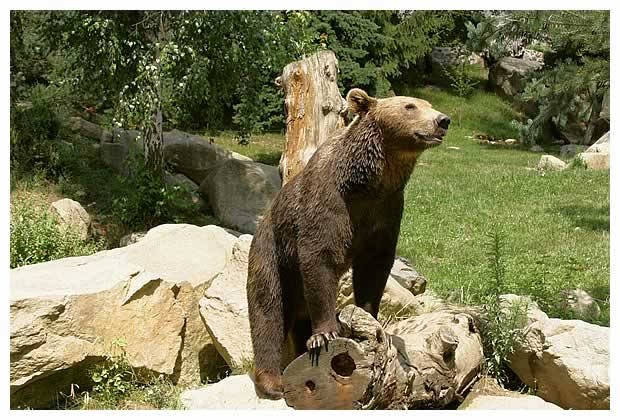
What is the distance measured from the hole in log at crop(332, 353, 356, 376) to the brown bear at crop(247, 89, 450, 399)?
0.47 ft

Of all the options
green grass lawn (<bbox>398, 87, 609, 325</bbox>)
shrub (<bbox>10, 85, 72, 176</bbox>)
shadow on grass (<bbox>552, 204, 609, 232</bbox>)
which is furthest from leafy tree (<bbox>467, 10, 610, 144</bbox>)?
shrub (<bbox>10, 85, 72, 176</bbox>)

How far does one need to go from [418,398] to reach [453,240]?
5.95m

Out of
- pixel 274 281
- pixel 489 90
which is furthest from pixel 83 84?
pixel 489 90

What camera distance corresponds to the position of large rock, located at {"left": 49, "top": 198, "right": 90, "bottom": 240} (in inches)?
391

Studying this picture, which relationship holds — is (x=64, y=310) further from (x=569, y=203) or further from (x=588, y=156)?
(x=588, y=156)

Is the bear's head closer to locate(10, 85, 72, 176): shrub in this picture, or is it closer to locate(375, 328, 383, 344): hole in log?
locate(375, 328, 383, 344): hole in log

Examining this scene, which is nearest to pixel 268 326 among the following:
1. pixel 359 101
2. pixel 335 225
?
pixel 335 225

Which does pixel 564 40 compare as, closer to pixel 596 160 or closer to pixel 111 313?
pixel 596 160

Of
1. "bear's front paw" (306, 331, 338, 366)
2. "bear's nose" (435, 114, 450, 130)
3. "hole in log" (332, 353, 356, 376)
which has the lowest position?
"hole in log" (332, 353, 356, 376)

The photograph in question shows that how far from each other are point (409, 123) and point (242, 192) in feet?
25.2

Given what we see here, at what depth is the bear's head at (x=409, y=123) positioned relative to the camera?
425 cm

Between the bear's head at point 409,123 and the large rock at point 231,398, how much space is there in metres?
1.87

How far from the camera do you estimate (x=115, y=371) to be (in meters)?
5.90

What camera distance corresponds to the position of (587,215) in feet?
38.4
